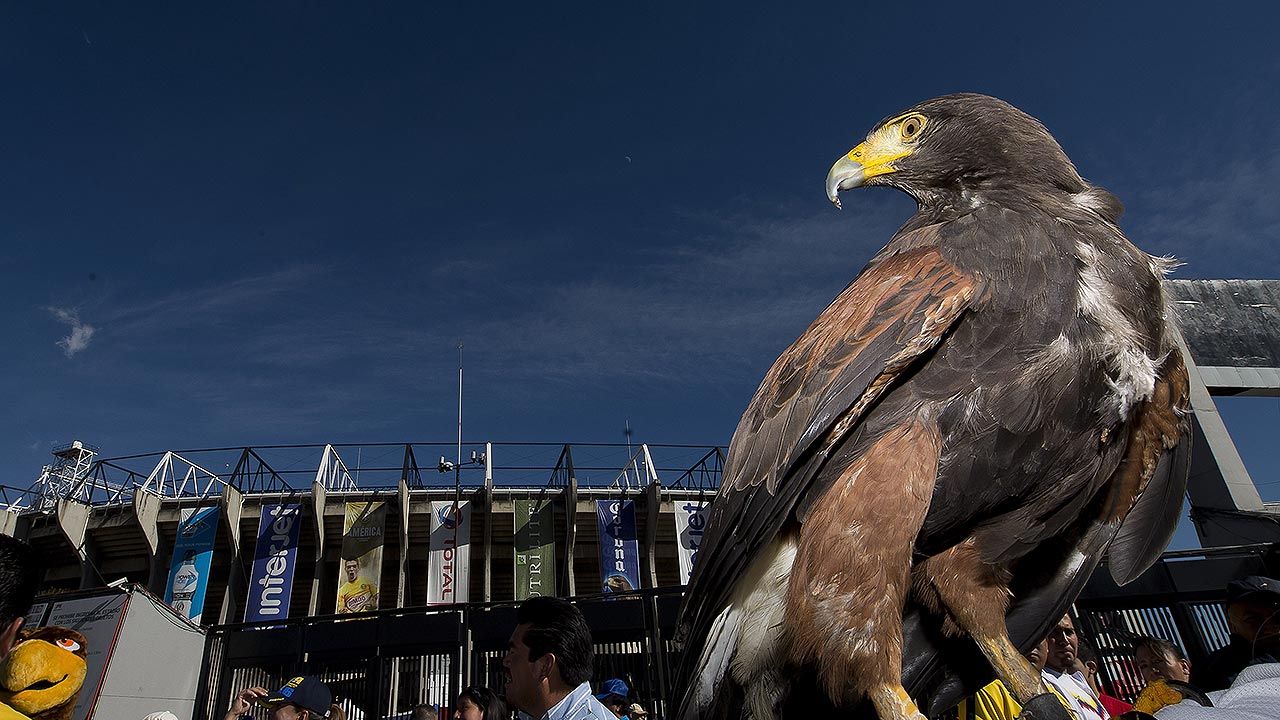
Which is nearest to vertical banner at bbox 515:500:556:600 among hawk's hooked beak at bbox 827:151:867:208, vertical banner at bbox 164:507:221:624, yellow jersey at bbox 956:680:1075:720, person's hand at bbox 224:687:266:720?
vertical banner at bbox 164:507:221:624

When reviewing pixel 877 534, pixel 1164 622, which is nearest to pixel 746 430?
pixel 877 534

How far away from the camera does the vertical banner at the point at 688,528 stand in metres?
19.9

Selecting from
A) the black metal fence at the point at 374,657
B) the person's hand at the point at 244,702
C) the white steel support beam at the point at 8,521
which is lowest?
the person's hand at the point at 244,702

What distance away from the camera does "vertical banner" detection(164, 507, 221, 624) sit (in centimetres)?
1948

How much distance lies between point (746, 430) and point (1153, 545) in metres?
1.27

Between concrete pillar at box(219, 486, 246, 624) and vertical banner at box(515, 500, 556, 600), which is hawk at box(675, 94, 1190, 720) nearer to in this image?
vertical banner at box(515, 500, 556, 600)

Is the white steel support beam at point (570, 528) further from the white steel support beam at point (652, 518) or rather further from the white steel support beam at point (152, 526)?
the white steel support beam at point (152, 526)

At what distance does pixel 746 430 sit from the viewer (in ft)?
6.86

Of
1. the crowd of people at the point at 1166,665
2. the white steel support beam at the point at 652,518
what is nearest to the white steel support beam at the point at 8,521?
the white steel support beam at the point at 652,518

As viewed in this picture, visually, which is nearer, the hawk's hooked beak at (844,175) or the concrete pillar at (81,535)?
the hawk's hooked beak at (844,175)

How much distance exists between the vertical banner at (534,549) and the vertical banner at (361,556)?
4.47 metres

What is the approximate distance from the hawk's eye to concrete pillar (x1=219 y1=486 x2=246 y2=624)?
77.8ft

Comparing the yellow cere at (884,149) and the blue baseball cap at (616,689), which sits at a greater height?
the yellow cere at (884,149)

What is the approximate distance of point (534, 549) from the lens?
2131 centimetres
